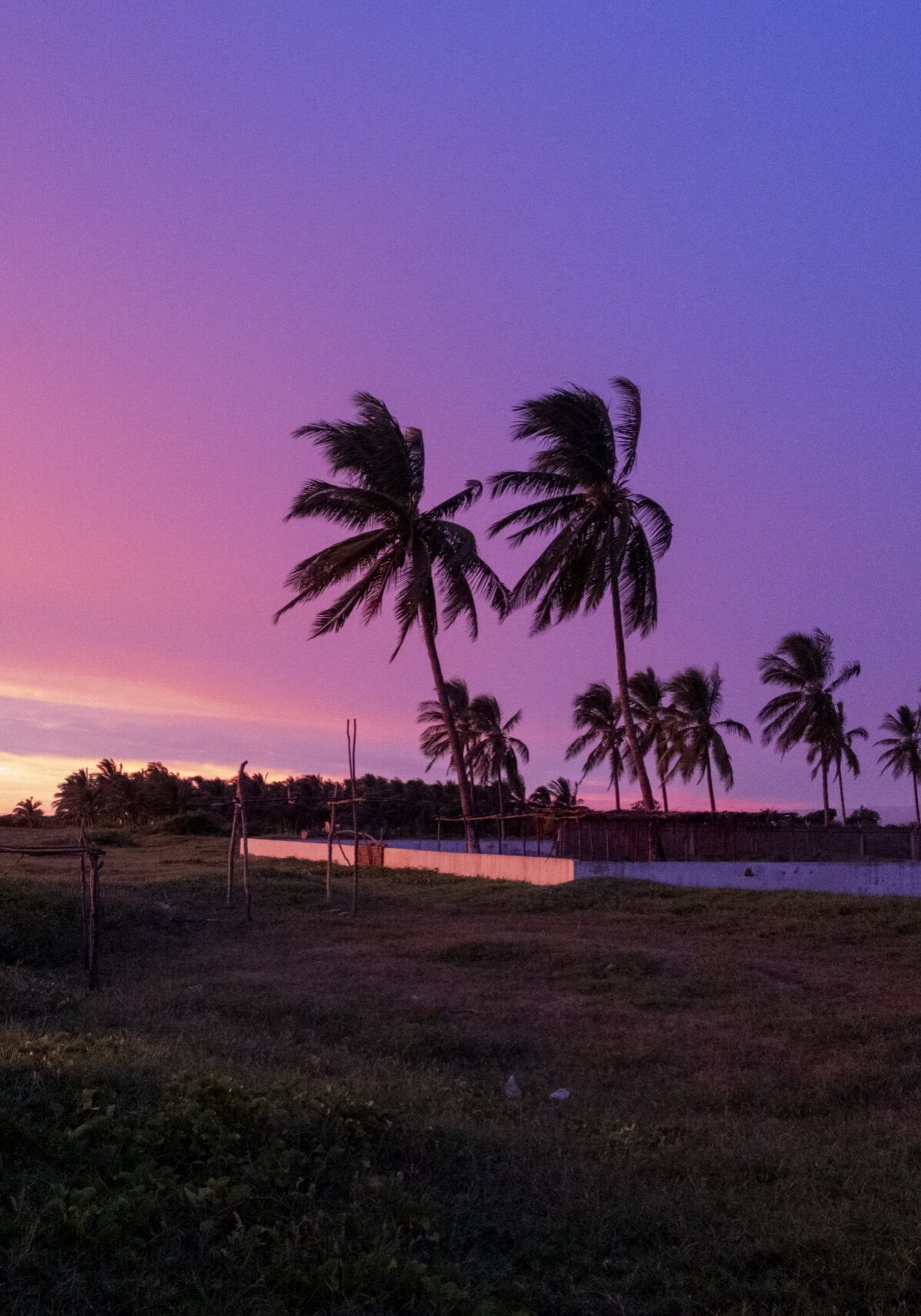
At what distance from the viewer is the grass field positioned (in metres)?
4.33

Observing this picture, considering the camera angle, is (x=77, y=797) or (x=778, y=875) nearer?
(x=778, y=875)

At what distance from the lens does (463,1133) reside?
249 inches

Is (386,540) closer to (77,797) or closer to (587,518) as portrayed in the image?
(587,518)

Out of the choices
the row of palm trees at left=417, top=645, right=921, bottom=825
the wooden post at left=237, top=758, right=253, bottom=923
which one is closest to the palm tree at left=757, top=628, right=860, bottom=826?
the row of palm trees at left=417, top=645, right=921, bottom=825

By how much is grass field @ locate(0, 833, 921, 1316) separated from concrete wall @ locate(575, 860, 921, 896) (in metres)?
9.53

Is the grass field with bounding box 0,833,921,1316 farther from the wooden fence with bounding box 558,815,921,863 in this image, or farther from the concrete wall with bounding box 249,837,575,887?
the wooden fence with bounding box 558,815,921,863

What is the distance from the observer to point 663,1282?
4711 mm

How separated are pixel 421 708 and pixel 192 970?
38852 mm

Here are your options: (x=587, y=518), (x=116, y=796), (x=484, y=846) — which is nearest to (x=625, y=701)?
(x=587, y=518)

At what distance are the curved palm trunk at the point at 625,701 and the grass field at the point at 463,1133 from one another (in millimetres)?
10141

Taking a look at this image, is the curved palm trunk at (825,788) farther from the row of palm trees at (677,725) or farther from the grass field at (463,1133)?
the grass field at (463,1133)

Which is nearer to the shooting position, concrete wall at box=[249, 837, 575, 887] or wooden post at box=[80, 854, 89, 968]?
wooden post at box=[80, 854, 89, 968]

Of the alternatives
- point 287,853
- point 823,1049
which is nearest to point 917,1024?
point 823,1049

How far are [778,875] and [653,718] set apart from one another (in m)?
22.9
